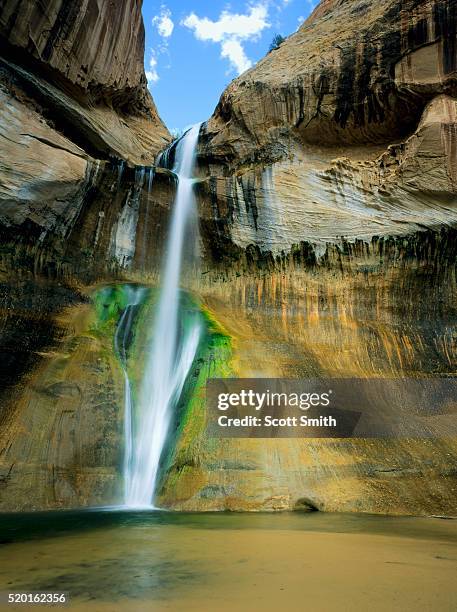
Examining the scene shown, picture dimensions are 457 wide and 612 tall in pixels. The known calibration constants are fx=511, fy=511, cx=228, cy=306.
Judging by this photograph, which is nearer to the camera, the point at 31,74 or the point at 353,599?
the point at 353,599

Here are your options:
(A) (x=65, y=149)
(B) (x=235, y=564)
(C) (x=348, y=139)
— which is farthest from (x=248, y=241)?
(B) (x=235, y=564)

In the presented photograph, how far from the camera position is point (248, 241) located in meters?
14.5

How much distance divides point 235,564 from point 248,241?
1071 centimetres

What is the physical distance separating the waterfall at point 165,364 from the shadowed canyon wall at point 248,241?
357mm

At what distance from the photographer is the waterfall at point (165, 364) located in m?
10.6

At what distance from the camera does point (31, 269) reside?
42.0 ft

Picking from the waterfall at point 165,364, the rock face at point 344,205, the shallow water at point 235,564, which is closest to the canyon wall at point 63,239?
the waterfall at point 165,364

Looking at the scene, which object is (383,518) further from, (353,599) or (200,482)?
(353,599)

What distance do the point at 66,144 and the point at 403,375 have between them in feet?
34.0

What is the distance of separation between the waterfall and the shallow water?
3049mm

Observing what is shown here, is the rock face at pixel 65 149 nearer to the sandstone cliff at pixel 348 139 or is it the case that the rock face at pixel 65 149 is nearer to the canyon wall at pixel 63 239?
the canyon wall at pixel 63 239

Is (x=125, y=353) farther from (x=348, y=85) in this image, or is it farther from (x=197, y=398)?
(x=348, y=85)

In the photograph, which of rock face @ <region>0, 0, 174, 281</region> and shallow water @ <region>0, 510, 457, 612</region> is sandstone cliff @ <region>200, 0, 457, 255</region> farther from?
shallow water @ <region>0, 510, 457, 612</region>

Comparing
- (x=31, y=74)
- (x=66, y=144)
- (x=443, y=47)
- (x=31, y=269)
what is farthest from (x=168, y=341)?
(x=443, y=47)
